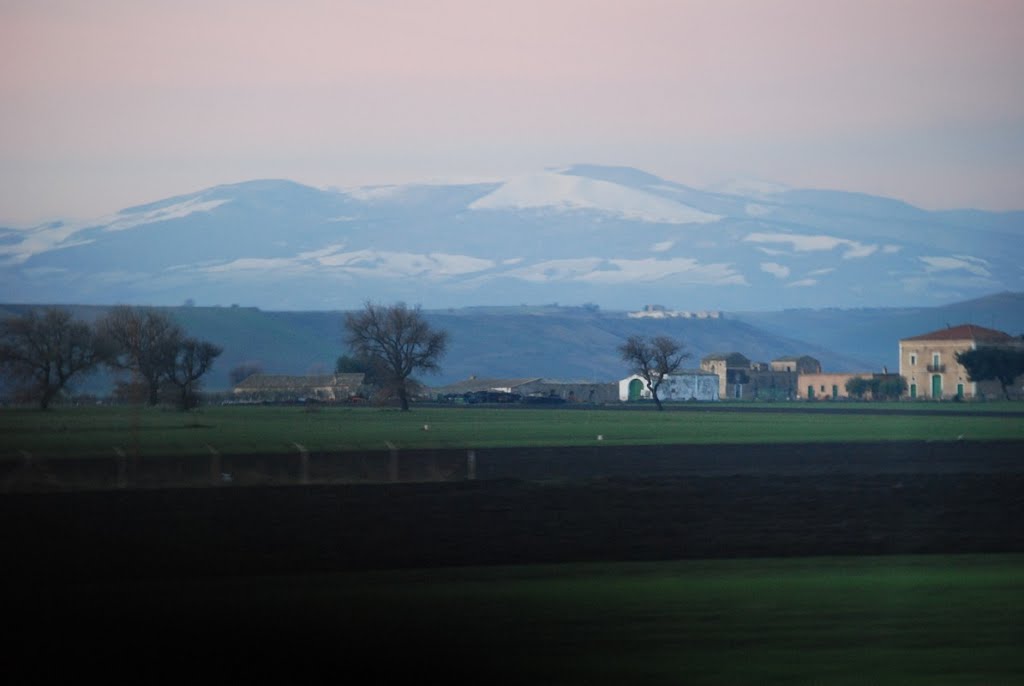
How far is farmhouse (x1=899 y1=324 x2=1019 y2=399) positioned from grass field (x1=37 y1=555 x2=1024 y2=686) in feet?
340

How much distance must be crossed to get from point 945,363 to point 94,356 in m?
79.9

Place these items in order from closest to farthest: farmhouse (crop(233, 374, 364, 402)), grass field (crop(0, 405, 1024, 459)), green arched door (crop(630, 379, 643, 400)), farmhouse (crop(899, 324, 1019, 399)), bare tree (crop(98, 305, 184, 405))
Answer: grass field (crop(0, 405, 1024, 459)), bare tree (crop(98, 305, 184, 405)), farmhouse (crop(899, 324, 1019, 399)), farmhouse (crop(233, 374, 364, 402)), green arched door (crop(630, 379, 643, 400))

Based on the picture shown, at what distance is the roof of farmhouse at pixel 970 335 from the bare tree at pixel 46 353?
76.0 metres

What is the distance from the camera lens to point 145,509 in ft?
93.7

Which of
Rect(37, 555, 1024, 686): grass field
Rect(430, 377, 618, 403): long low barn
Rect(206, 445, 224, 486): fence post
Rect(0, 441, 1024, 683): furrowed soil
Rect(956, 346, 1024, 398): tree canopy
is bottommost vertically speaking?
Rect(37, 555, 1024, 686): grass field

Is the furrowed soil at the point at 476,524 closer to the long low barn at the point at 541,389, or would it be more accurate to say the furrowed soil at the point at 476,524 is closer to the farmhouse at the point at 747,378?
the long low barn at the point at 541,389

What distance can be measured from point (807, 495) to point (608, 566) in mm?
11435

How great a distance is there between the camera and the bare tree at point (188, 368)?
94.3m

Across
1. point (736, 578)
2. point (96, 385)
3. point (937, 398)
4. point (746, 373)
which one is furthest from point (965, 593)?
point (746, 373)

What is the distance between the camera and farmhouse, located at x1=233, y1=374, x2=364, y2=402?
443ft

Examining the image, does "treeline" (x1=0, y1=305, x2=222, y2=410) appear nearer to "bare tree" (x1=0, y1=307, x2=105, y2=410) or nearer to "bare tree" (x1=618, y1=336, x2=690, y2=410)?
"bare tree" (x1=0, y1=307, x2=105, y2=410)

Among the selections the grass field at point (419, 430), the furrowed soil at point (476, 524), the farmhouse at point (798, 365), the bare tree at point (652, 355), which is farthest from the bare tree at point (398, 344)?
the furrowed soil at point (476, 524)

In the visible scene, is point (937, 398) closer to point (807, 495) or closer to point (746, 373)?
point (746, 373)

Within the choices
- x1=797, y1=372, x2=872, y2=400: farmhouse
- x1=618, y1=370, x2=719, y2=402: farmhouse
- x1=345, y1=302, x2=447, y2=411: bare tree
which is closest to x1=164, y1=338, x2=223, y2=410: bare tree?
x1=345, y1=302, x2=447, y2=411: bare tree
